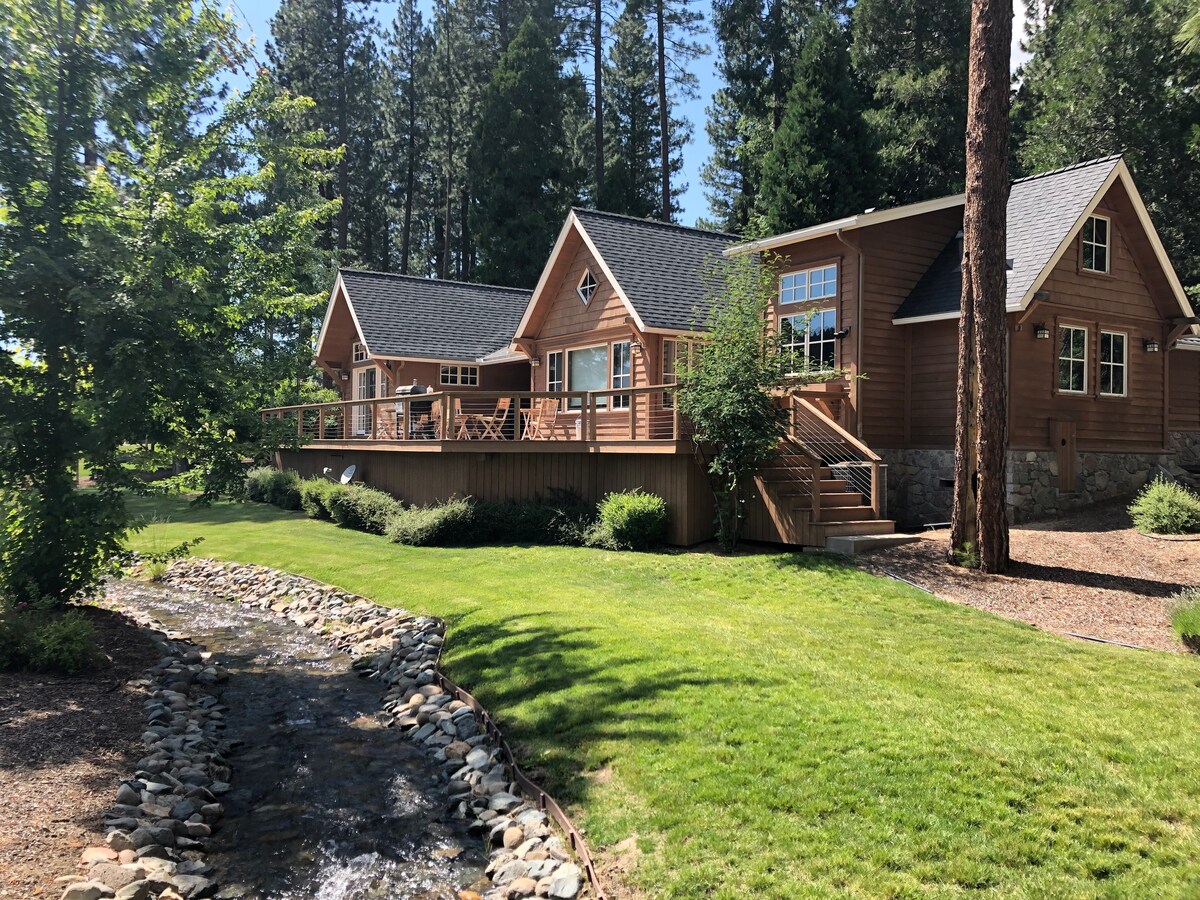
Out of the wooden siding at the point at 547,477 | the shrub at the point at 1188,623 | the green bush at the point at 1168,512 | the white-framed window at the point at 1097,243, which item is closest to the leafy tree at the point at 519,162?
the wooden siding at the point at 547,477

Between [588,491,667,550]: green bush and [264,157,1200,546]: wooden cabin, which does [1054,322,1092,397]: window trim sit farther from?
[588,491,667,550]: green bush

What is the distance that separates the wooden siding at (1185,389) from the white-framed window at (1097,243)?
4.91 m

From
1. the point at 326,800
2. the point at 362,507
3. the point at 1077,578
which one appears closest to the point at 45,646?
the point at 326,800

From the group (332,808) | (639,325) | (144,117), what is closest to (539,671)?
(332,808)

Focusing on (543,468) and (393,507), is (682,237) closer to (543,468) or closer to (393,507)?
(543,468)

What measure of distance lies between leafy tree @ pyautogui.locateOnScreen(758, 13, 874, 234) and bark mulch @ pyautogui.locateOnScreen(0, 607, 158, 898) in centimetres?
2547

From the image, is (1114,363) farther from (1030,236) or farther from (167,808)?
(167,808)

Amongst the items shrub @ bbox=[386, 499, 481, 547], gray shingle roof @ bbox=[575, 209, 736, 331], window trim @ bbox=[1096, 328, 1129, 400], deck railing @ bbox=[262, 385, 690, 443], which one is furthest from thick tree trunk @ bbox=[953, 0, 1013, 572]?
shrub @ bbox=[386, 499, 481, 547]

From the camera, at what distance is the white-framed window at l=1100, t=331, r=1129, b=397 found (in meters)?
16.3

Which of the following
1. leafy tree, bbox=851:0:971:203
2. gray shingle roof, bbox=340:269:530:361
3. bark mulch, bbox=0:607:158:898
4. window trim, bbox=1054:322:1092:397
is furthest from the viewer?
leafy tree, bbox=851:0:971:203

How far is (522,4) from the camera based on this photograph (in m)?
42.6

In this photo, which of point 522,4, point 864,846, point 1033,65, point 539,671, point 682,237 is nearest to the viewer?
point 864,846

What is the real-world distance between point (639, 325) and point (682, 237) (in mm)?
5187

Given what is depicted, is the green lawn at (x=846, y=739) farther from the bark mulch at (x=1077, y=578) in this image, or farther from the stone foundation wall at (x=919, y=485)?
the stone foundation wall at (x=919, y=485)
